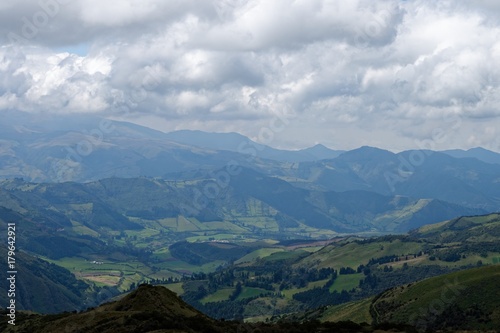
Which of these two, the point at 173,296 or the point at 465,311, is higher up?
the point at 173,296

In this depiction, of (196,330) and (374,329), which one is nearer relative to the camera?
(196,330)

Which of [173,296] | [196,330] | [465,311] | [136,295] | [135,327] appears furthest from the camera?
[465,311]

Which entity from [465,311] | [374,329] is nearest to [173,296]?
[374,329]

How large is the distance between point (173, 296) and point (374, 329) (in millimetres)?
53143

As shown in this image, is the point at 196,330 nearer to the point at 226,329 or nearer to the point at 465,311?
the point at 226,329

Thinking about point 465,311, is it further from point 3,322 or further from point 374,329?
point 3,322

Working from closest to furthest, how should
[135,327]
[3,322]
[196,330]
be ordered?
[135,327] → [196,330] → [3,322]

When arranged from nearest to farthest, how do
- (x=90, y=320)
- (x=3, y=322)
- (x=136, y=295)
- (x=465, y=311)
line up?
(x=90, y=320)
(x=136, y=295)
(x=3, y=322)
(x=465, y=311)

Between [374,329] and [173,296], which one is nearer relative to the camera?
[374,329]

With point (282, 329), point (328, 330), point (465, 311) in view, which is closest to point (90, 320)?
point (282, 329)

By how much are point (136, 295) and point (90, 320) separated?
1738 cm

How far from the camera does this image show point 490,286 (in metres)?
198

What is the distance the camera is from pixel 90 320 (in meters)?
115

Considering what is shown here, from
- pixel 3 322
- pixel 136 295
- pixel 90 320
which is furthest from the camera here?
pixel 3 322
